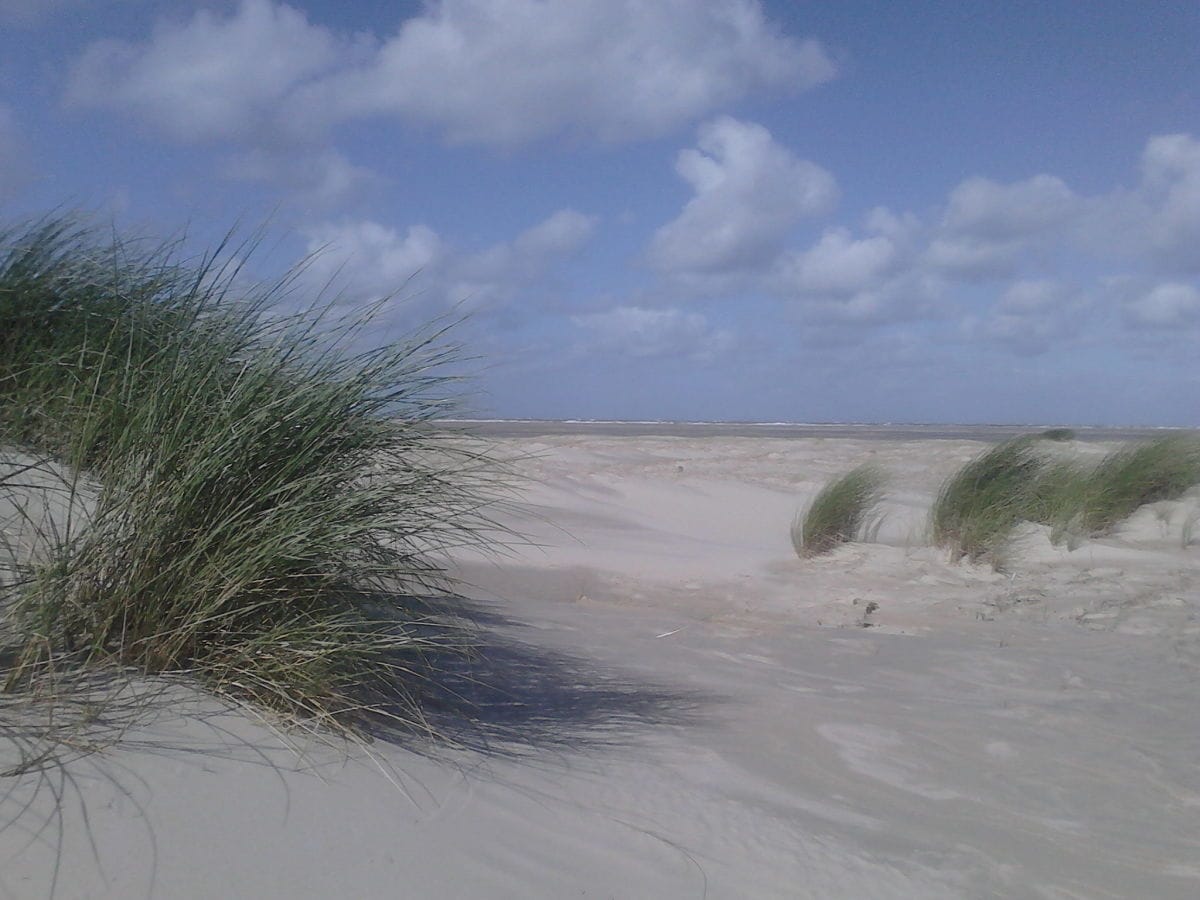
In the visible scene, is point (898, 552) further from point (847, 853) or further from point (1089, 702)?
point (847, 853)

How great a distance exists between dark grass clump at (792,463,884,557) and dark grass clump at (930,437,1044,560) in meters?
0.69

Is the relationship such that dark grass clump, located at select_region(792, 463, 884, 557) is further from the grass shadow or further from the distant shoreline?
the distant shoreline

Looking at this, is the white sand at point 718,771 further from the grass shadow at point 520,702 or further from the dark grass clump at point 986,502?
the dark grass clump at point 986,502

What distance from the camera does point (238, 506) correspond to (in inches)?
136

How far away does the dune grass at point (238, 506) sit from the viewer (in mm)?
3254

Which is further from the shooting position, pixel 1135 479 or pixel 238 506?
pixel 1135 479

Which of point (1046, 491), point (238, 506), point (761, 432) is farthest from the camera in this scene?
point (761, 432)

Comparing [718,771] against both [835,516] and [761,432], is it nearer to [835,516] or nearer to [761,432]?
[835,516]

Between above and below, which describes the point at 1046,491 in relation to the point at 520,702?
above

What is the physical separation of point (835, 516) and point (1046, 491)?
2.50 meters

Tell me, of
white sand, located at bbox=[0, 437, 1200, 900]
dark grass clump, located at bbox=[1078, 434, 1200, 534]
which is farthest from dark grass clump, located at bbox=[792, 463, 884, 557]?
dark grass clump, located at bbox=[1078, 434, 1200, 534]

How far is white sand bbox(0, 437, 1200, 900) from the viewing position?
2639mm

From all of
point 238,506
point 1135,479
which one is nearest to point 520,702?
point 238,506

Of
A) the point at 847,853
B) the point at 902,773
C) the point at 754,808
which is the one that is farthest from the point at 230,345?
the point at 902,773
